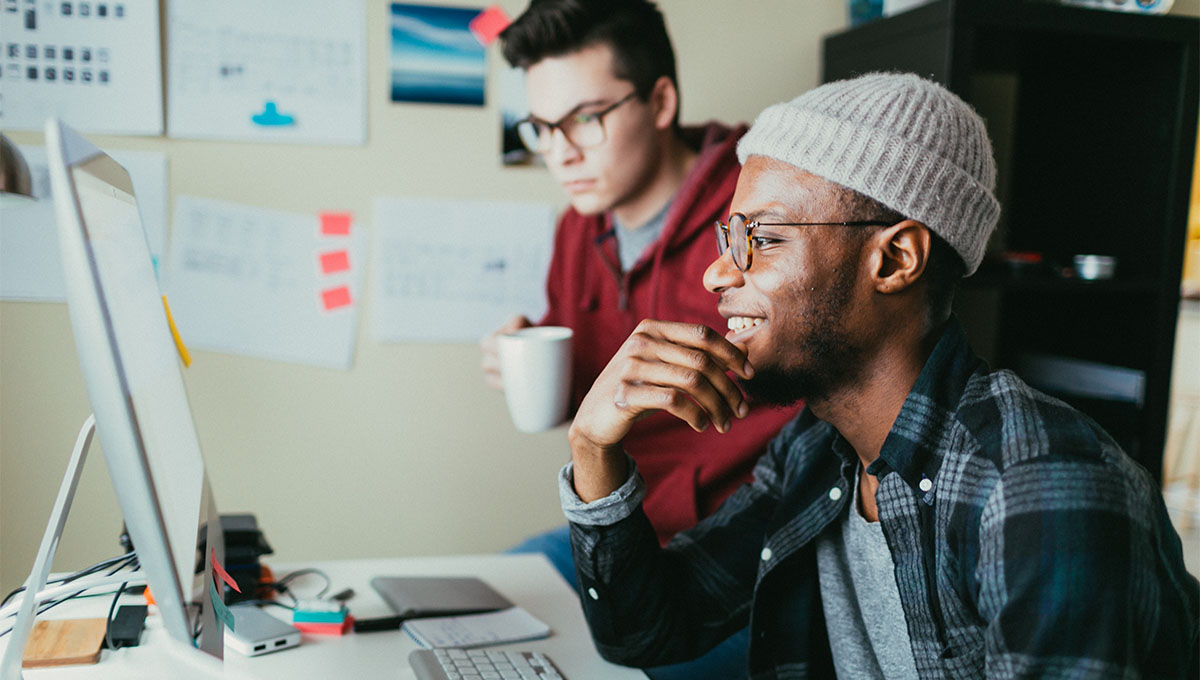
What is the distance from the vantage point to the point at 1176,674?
80 cm

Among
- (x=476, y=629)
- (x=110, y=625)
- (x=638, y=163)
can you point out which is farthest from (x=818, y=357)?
(x=110, y=625)

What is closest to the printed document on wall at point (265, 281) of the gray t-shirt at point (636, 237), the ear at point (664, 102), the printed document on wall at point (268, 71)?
the printed document on wall at point (268, 71)

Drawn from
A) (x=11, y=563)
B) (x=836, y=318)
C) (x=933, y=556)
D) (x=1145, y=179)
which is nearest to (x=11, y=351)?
(x=11, y=563)

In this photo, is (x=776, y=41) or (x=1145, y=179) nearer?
(x=1145, y=179)

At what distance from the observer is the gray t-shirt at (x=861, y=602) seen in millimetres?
1062

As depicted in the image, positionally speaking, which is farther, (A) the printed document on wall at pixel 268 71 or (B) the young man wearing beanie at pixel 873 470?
(A) the printed document on wall at pixel 268 71

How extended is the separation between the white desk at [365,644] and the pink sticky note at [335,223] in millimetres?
871

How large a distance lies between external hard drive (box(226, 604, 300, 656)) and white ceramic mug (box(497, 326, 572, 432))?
17.7 inches

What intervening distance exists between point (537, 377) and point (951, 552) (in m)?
0.64

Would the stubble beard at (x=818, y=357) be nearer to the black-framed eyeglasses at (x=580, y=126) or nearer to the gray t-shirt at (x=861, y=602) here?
the gray t-shirt at (x=861, y=602)

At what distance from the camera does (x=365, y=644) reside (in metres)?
1.09

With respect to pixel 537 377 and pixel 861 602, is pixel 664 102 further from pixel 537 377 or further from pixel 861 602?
pixel 861 602

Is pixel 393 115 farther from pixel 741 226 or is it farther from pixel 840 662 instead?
pixel 840 662

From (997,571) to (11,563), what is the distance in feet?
6.48
